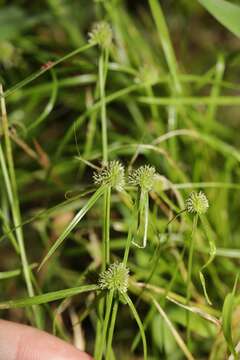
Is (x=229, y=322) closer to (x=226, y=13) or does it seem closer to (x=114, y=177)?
(x=114, y=177)

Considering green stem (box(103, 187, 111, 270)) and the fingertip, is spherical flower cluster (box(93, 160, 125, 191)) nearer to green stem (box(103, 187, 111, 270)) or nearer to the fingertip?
green stem (box(103, 187, 111, 270))

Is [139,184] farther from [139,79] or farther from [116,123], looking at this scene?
[116,123]

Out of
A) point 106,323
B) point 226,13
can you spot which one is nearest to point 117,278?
point 106,323

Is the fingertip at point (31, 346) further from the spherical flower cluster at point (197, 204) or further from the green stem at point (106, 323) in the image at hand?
the spherical flower cluster at point (197, 204)

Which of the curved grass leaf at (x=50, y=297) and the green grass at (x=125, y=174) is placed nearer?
the curved grass leaf at (x=50, y=297)

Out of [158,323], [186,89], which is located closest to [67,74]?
[186,89]

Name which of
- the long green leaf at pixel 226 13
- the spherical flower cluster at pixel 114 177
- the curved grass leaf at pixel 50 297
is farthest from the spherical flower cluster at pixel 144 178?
the long green leaf at pixel 226 13

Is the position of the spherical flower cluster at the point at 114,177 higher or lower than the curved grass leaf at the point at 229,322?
higher

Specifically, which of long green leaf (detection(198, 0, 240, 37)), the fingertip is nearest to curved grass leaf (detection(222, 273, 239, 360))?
the fingertip
